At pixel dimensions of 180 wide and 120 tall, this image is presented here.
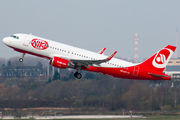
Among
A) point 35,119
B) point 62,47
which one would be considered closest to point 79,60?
point 62,47

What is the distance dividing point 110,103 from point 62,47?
23599 mm

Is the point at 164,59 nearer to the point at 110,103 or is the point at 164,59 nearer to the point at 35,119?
the point at 110,103

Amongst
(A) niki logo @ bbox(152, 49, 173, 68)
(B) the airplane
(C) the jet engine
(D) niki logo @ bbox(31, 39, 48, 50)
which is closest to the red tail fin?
(A) niki logo @ bbox(152, 49, 173, 68)

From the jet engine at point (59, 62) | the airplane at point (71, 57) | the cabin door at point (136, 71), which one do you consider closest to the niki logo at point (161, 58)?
the airplane at point (71, 57)

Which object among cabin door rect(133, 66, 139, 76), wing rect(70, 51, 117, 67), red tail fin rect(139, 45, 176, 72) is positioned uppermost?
red tail fin rect(139, 45, 176, 72)

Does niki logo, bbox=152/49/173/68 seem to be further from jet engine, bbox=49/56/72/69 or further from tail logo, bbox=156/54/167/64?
jet engine, bbox=49/56/72/69

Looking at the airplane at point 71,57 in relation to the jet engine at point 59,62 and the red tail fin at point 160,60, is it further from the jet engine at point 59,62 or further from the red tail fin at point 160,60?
the red tail fin at point 160,60

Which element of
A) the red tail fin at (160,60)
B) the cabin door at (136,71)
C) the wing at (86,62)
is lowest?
the cabin door at (136,71)

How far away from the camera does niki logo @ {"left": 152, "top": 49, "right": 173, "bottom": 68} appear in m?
44.8

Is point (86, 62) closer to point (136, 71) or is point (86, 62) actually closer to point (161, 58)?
point (136, 71)

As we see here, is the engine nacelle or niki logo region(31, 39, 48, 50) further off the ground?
niki logo region(31, 39, 48, 50)

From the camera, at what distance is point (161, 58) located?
4497 centimetres

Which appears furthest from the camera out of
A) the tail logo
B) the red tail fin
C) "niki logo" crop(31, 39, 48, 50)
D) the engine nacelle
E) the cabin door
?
the tail logo

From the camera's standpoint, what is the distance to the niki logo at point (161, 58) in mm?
44750
